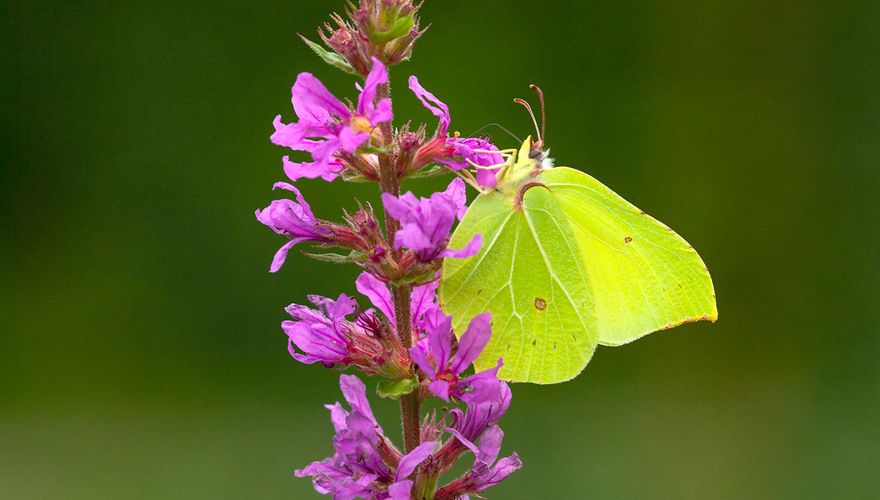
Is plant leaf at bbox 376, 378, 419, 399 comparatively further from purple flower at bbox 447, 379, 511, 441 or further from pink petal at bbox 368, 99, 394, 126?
pink petal at bbox 368, 99, 394, 126

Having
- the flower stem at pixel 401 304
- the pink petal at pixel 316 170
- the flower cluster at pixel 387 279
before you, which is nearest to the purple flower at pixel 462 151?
the flower cluster at pixel 387 279

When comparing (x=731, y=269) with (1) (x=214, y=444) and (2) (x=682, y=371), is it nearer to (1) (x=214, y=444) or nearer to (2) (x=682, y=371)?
(2) (x=682, y=371)

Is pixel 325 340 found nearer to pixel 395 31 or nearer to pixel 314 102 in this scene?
pixel 314 102

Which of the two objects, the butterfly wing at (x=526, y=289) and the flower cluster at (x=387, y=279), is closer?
the flower cluster at (x=387, y=279)

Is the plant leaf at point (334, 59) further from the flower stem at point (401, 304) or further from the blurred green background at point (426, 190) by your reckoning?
the blurred green background at point (426, 190)

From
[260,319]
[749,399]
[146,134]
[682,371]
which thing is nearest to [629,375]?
[682,371]
